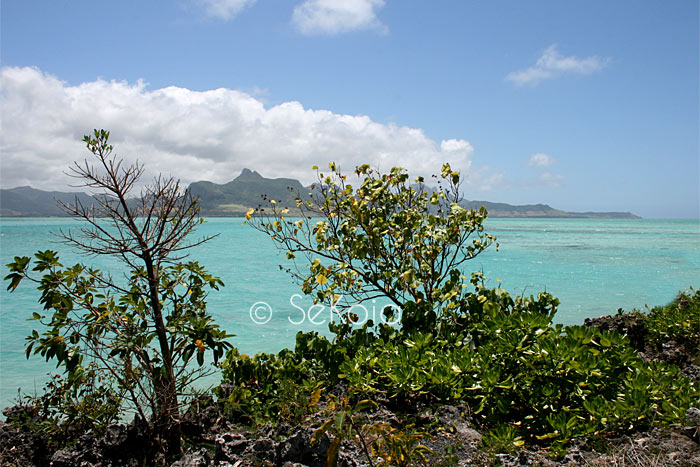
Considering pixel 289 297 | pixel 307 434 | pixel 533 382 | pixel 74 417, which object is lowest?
pixel 289 297

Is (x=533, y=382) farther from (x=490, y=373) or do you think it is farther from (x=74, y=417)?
(x=74, y=417)

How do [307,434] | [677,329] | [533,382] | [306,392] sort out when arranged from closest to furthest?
[307,434], [533,382], [306,392], [677,329]

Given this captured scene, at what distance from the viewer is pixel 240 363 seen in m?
3.67

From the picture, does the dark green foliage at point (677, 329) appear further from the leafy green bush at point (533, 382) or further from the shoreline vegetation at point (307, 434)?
the leafy green bush at point (533, 382)

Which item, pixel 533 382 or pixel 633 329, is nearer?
pixel 533 382

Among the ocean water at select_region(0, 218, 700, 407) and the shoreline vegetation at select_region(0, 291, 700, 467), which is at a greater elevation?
the shoreline vegetation at select_region(0, 291, 700, 467)

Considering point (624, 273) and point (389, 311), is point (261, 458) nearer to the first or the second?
point (389, 311)

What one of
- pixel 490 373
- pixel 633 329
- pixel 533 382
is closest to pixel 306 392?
pixel 490 373

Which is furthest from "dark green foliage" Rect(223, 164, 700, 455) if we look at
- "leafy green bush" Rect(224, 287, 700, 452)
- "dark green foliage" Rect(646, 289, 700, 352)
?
"dark green foliage" Rect(646, 289, 700, 352)

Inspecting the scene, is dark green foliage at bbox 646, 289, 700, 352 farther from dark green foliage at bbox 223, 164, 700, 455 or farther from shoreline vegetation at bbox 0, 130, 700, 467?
shoreline vegetation at bbox 0, 130, 700, 467

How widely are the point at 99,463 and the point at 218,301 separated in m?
12.6

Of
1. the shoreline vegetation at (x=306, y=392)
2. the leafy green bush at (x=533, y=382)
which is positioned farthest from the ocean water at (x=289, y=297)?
the leafy green bush at (x=533, y=382)

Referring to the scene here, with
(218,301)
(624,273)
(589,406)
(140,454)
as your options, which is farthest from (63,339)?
(624,273)

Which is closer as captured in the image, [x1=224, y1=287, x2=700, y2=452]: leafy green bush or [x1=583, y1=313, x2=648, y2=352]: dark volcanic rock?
[x1=224, y1=287, x2=700, y2=452]: leafy green bush
